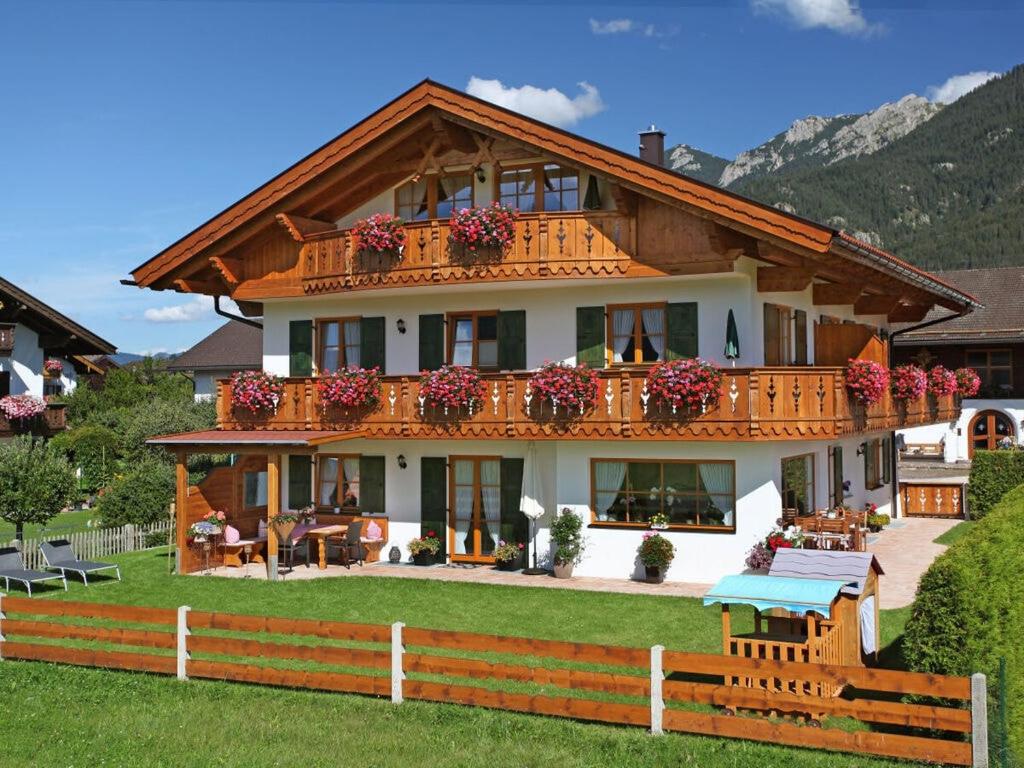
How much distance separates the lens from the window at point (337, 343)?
23.2 metres

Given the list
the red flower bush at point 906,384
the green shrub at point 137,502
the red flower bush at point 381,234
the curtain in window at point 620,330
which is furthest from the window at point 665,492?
the green shrub at point 137,502

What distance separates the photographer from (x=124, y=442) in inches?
1518

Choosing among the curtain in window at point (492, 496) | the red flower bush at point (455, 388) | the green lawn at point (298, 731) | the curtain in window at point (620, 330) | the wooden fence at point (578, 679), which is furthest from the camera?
the curtain in window at point (492, 496)

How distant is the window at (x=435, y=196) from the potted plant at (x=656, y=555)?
7847 millimetres

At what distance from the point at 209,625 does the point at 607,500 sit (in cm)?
960

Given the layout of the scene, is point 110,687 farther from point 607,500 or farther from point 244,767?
point 607,500

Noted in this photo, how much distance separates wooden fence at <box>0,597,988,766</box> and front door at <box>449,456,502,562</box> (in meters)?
7.66

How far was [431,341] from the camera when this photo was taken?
2219 centimetres

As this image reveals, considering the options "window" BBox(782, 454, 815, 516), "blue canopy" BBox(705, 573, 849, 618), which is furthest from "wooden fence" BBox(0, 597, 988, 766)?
"window" BBox(782, 454, 815, 516)

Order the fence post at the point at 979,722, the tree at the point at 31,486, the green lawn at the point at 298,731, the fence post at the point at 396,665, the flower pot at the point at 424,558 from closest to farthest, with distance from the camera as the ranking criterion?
the fence post at the point at 979,722, the green lawn at the point at 298,731, the fence post at the point at 396,665, the flower pot at the point at 424,558, the tree at the point at 31,486

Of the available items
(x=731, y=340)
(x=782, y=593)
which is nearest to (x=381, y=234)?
(x=731, y=340)

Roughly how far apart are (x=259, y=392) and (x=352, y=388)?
7.74ft

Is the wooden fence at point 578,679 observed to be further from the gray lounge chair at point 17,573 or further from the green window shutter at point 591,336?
the green window shutter at point 591,336

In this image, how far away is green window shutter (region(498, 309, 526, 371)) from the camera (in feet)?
69.7
